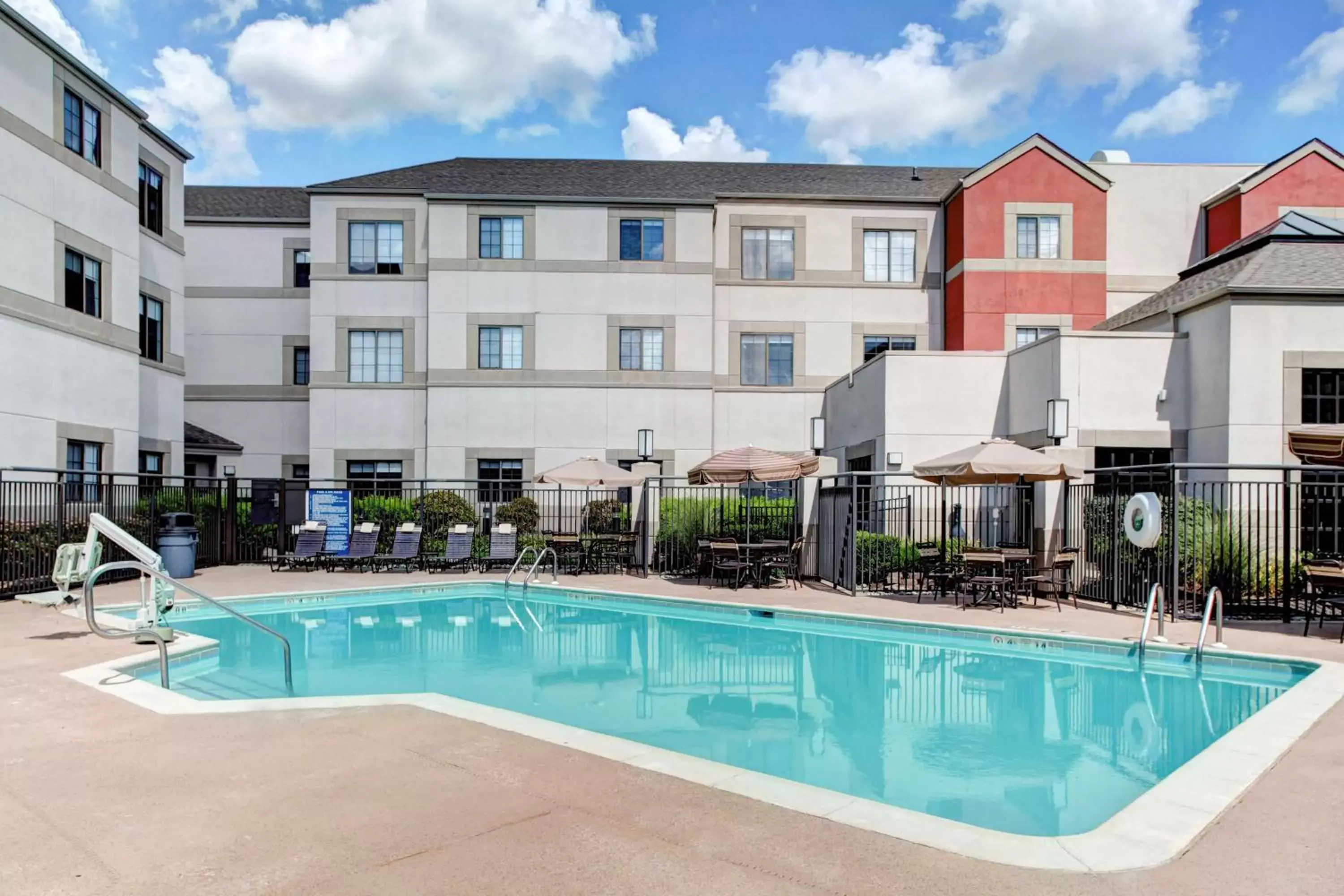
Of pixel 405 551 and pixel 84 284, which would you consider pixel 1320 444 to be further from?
pixel 84 284

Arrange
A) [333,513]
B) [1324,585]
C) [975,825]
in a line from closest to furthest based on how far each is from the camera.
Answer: [975,825], [1324,585], [333,513]

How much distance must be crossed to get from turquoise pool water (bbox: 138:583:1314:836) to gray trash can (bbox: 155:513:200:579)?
3.01m

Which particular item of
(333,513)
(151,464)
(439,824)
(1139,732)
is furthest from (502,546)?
(439,824)

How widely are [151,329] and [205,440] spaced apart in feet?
15.8

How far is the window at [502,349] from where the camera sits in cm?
2612

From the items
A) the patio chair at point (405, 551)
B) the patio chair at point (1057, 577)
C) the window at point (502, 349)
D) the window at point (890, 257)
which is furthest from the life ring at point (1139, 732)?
the window at point (502, 349)

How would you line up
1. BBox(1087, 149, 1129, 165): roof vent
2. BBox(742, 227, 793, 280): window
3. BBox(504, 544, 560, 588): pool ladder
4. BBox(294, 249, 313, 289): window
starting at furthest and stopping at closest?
BBox(294, 249, 313, 289): window < BBox(1087, 149, 1129, 165): roof vent < BBox(742, 227, 793, 280): window < BBox(504, 544, 560, 588): pool ladder

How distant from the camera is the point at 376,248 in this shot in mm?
26516

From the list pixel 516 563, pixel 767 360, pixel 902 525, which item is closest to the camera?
pixel 516 563

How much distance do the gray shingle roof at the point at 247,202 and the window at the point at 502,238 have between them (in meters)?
6.86

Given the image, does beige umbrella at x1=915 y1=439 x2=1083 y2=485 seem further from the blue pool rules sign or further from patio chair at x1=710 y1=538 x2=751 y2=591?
the blue pool rules sign

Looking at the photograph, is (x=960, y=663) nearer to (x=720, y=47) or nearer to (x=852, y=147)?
(x=720, y=47)

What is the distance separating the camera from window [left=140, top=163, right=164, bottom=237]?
23.5 m

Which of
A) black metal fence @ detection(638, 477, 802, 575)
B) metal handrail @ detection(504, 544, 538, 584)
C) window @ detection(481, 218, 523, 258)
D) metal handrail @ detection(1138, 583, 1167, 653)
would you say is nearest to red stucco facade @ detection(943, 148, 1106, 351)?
black metal fence @ detection(638, 477, 802, 575)
